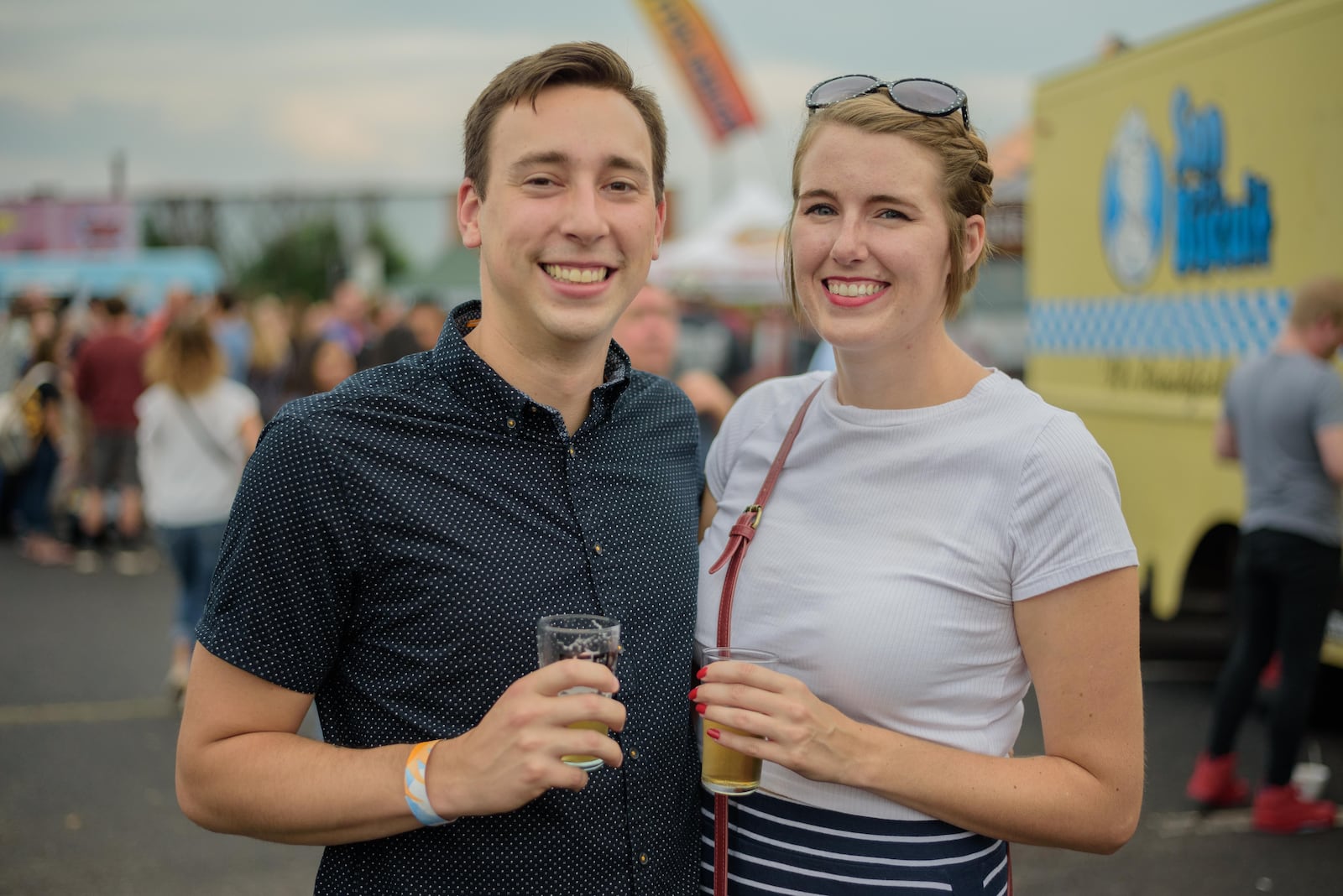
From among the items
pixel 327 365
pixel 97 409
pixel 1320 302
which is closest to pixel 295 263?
pixel 97 409

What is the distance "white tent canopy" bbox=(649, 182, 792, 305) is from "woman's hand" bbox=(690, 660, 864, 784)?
14831mm

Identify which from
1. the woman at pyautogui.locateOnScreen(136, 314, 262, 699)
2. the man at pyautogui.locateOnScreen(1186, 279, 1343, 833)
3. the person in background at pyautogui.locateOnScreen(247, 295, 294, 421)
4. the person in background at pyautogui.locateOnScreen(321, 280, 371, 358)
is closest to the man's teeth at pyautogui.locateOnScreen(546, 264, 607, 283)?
the man at pyautogui.locateOnScreen(1186, 279, 1343, 833)

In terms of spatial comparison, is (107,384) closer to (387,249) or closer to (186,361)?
(186,361)

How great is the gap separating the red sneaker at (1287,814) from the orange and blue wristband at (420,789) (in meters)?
4.34

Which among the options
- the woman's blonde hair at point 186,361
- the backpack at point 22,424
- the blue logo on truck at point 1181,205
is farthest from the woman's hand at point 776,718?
the backpack at point 22,424

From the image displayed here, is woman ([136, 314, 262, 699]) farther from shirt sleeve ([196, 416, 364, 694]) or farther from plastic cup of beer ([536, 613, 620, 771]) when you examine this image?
plastic cup of beer ([536, 613, 620, 771])

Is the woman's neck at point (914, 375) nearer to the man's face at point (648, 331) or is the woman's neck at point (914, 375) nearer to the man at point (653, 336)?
the man at point (653, 336)

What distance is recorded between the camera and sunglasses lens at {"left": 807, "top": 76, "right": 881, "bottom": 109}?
82.7 inches

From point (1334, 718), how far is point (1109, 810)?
17.8ft

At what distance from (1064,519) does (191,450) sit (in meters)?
5.51

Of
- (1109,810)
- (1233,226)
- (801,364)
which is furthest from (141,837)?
(801,364)

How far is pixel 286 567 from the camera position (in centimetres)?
170

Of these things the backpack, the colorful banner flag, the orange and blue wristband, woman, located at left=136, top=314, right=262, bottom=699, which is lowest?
the backpack

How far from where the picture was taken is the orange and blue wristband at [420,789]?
1613mm
